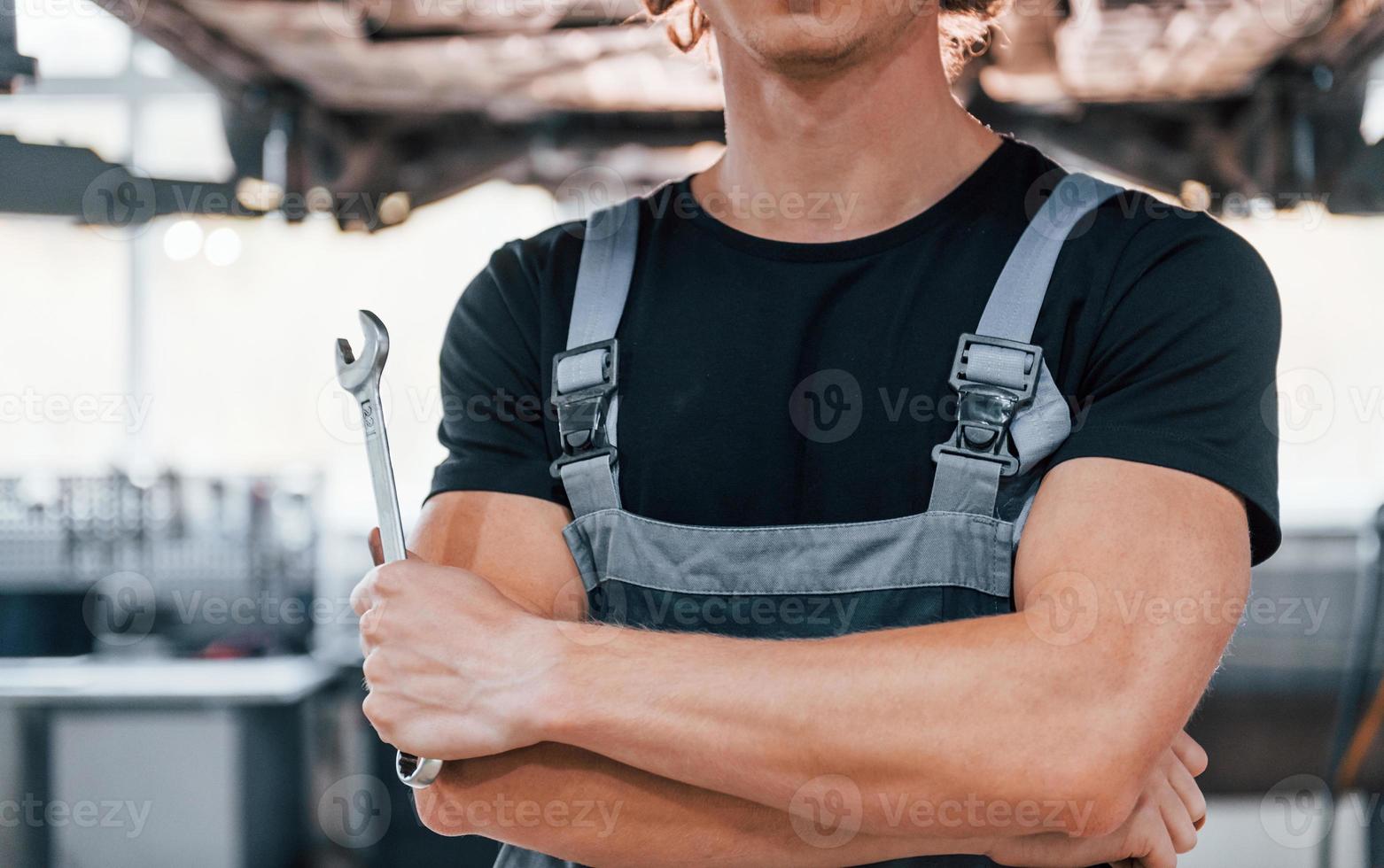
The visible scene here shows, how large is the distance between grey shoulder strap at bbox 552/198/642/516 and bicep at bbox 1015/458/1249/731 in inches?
15.1

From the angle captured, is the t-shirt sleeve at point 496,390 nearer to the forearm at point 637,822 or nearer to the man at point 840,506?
the man at point 840,506

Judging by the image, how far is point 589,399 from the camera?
1.02m

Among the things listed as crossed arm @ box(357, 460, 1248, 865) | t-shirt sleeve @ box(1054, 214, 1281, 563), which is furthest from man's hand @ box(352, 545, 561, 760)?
t-shirt sleeve @ box(1054, 214, 1281, 563)

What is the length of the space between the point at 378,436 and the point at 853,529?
0.42m

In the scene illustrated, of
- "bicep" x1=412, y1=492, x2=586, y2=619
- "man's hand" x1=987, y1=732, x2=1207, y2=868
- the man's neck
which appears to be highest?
the man's neck

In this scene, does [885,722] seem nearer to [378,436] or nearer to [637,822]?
[637,822]

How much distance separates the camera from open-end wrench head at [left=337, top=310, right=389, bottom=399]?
1001 mm

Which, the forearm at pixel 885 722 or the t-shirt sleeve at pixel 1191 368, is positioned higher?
the t-shirt sleeve at pixel 1191 368

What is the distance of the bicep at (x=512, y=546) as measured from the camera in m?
1.04

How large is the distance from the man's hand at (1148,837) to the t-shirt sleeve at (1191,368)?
7.8 inches

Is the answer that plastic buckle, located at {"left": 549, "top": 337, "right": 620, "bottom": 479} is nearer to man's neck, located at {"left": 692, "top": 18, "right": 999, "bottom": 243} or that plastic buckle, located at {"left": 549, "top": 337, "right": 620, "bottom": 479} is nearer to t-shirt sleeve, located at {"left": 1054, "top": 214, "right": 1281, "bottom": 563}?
man's neck, located at {"left": 692, "top": 18, "right": 999, "bottom": 243}

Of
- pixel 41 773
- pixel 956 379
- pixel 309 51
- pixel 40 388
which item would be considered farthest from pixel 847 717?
pixel 40 388

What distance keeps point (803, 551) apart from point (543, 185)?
5.74 metres

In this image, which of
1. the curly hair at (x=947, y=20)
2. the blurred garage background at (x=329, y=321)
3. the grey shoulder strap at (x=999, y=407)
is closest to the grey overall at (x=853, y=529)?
the grey shoulder strap at (x=999, y=407)
